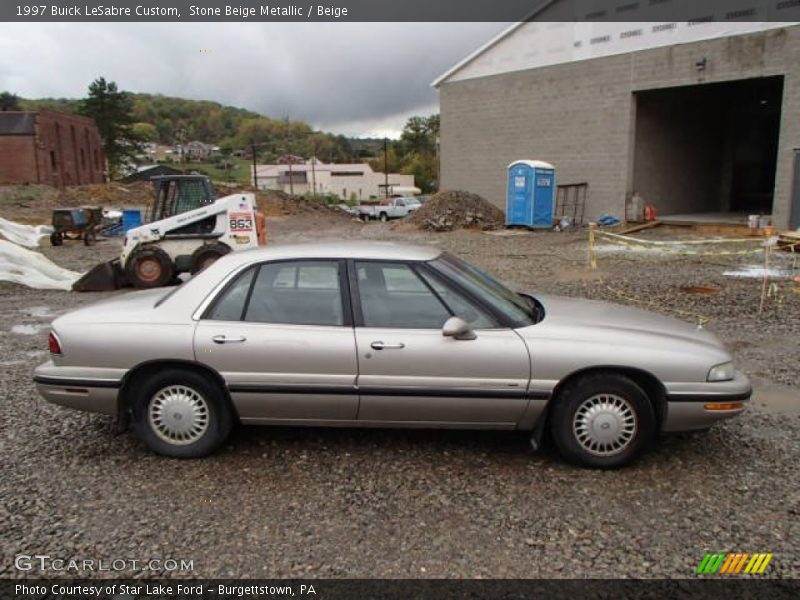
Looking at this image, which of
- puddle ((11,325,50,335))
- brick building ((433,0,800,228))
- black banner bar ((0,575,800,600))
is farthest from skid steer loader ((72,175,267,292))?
brick building ((433,0,800,228))

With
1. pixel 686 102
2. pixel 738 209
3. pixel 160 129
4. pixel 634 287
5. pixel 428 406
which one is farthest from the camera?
pixel 160 129

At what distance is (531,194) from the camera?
2252 cm

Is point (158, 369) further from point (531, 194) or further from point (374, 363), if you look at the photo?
point (531, 194)

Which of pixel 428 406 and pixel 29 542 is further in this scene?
pixel 428 406

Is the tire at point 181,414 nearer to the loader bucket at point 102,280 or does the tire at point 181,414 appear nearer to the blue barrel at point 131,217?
the loader bucket at point 102,280

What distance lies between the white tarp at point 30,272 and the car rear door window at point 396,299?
32.2 ft

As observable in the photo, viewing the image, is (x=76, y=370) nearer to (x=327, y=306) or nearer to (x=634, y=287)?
(x=327, y=306)

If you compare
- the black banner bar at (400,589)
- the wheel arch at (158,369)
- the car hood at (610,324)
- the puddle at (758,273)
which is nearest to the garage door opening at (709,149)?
the puddle at (758,273)

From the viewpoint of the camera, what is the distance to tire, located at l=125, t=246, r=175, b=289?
12289 millimetres

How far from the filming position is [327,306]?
402 centimetres

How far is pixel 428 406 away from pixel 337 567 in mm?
1192

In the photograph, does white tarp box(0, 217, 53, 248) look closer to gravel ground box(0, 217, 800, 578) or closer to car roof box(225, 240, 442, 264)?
gravel ground box(0, 217, 800, 578)

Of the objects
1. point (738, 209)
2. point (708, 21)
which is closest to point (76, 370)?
point (708, 21)

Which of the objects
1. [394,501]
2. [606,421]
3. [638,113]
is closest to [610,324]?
[606,421]
